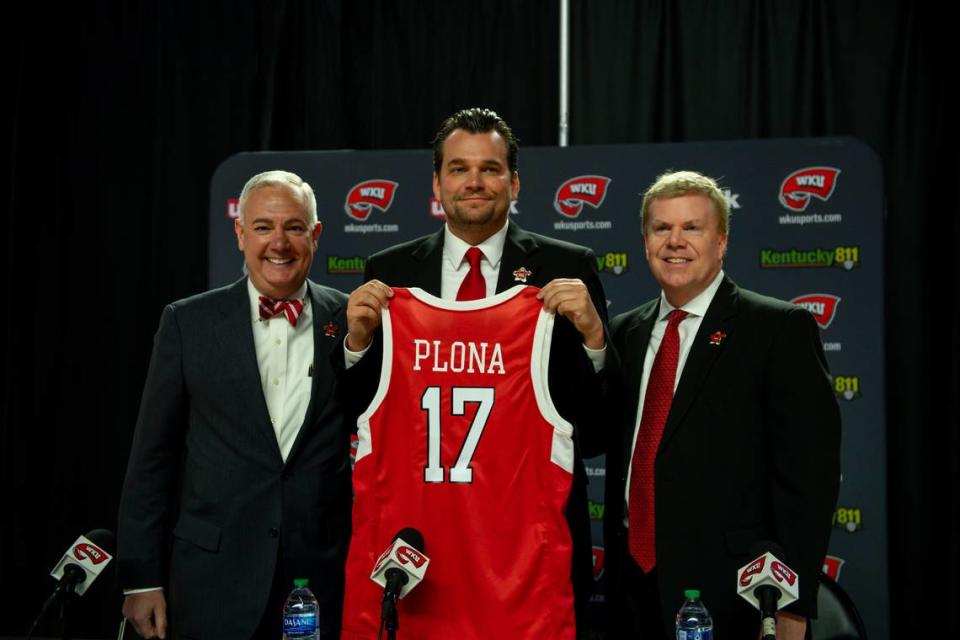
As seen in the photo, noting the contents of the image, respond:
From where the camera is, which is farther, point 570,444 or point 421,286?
point 421,286

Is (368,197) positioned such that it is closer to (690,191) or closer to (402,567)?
(690,191)

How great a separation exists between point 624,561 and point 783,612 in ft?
1.44

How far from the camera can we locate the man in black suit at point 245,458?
2568 mm

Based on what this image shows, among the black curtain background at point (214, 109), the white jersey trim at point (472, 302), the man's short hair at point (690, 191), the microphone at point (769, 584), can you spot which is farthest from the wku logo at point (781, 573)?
the black curtain background at point (214, 109)

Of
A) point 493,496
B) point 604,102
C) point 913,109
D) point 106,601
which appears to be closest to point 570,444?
point 493,496

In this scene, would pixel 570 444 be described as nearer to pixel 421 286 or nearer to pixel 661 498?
pixel 661 498

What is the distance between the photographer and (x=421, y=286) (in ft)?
8.76

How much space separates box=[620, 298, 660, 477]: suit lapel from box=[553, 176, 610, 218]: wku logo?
73.8 inches

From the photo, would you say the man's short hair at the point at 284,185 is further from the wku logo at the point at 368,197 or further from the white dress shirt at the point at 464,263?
the wku logo at the point at 368,197

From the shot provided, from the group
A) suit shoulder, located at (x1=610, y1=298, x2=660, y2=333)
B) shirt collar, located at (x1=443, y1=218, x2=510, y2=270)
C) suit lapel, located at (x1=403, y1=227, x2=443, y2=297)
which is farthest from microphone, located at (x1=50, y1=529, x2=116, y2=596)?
suit shoulder, located at (x1=610, y1=298, x2=660, y2=333)

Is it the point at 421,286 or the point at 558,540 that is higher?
the point at 421,286

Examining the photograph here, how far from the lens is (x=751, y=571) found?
1.99 m

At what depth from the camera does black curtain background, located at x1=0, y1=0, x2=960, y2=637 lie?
5.28m

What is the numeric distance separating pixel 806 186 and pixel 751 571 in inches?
117
